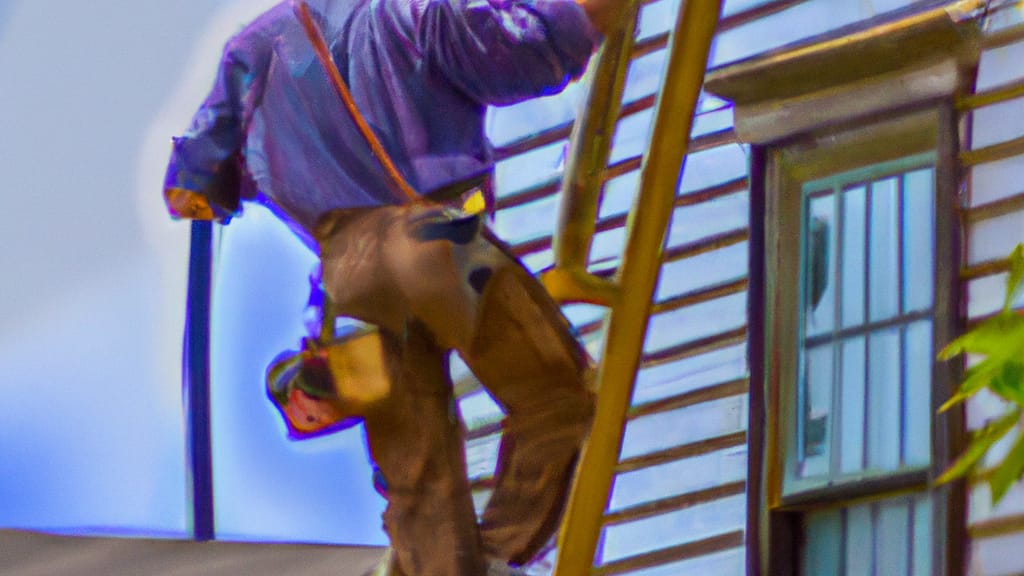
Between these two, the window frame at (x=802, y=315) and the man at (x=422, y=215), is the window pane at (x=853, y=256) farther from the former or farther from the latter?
the man at (x=422, y=215)

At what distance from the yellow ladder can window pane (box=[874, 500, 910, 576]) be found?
33 cm

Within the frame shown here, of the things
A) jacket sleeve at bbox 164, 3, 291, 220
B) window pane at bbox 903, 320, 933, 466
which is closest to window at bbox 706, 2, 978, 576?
window pane at bbox 903, 320, 933, 466

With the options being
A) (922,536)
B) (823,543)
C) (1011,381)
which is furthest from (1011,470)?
(823,543)

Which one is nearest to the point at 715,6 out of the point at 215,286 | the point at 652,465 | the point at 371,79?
the point at 371,79

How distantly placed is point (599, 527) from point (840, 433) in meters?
0.33

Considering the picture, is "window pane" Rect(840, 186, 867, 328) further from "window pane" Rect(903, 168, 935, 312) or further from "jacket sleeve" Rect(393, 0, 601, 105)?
"jacket sleeve" Rect(393, 0, 601, 105)

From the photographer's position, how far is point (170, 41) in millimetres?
2551

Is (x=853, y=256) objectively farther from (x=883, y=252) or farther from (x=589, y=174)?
(x=589, y=174)

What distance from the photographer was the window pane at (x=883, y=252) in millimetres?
2219

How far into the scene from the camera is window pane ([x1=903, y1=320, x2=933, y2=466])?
2143 millimetres

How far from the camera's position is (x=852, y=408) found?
2213 mm

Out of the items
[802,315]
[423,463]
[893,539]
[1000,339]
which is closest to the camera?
[1000,339]

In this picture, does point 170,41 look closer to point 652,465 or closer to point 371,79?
point 371,79

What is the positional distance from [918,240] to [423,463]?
62 cm
